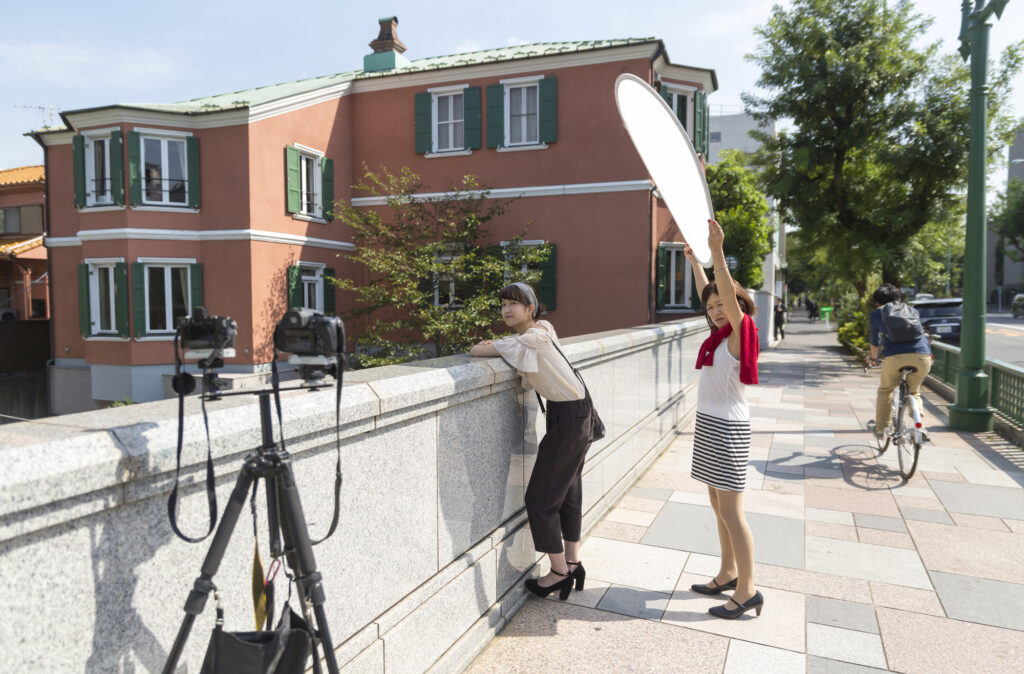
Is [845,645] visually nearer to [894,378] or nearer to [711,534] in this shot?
[711,534]

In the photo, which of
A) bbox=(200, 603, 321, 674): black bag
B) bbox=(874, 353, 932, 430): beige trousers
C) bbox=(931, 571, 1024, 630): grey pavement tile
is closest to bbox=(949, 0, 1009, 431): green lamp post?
bbox=(874, 353, 932, 430): beige trousers

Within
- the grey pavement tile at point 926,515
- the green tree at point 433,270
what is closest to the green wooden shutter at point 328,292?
the green tree at point 433,270

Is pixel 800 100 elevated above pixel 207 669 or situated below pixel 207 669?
above

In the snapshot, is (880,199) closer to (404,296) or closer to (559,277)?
(559,277)

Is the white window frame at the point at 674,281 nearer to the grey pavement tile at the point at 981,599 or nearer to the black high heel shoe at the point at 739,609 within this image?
the grey pavement tile at the point at 981,599

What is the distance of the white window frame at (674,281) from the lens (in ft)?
57.1

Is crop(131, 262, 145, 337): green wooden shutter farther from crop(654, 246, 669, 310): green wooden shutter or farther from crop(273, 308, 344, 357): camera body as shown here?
crop(273, 308, 344, 357): camera body

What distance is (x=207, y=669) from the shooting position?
1.54 m

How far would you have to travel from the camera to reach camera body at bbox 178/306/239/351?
1.57m

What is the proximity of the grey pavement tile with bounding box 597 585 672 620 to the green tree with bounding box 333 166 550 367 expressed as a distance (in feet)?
38.4

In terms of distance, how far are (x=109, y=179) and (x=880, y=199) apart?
20.4 m

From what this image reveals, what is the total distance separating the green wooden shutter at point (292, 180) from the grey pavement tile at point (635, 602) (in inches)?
633

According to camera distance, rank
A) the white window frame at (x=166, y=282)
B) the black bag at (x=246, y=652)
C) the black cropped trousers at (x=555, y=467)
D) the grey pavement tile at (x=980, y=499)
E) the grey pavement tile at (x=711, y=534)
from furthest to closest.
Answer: the white window frame at (x=166, y=282), the grey pavement tile at (x=980, y=499), the grey pavement tile at (x=711, y=534), the black cropped trousers at (x=555, y=467), the black bag at (x=246, y=652)

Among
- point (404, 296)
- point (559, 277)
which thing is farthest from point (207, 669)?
point (559, 277)
